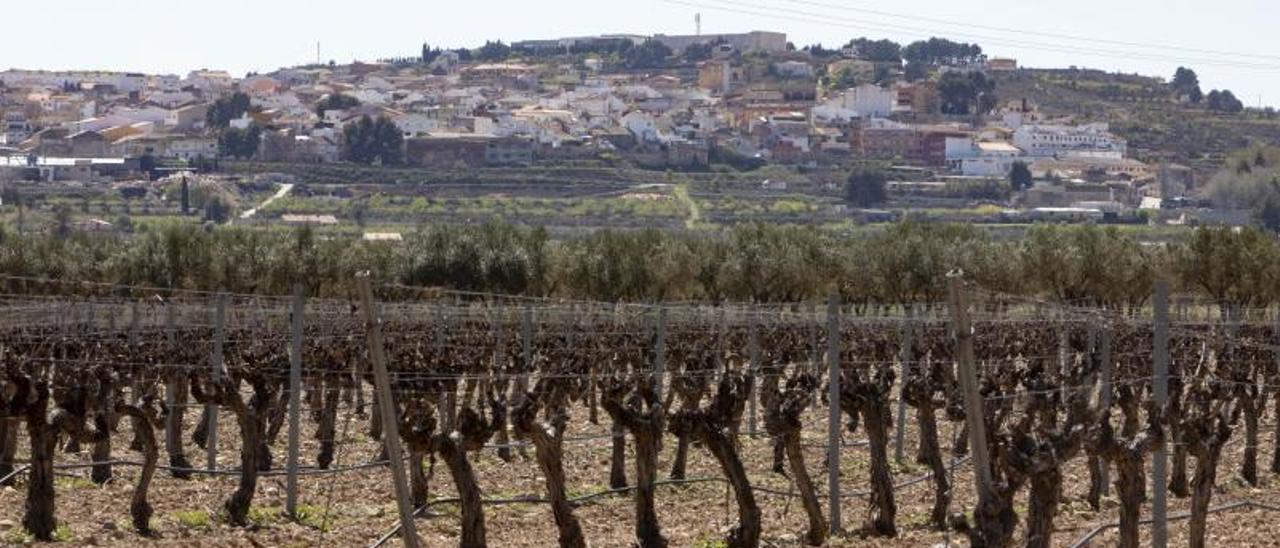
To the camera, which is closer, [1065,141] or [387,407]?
[387,407]

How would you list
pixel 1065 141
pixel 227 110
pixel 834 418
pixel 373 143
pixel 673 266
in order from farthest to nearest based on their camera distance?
pixel 227 110
pixel 1065 141
pixel 373 143
pixel 673 266
pixel 834 418

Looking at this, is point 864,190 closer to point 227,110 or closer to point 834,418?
point 227,110

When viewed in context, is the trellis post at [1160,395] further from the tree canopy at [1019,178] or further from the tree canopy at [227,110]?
the tree canopy at [227,110]

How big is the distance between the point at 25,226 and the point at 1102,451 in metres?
94.8

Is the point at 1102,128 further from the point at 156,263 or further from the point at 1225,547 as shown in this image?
the point at 1225,547

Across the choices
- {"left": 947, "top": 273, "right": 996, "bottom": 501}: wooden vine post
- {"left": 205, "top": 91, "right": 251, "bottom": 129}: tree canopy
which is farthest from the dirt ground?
{"left": 205, "top": 91, "right": 251, "bottom": 129}: tree canopy

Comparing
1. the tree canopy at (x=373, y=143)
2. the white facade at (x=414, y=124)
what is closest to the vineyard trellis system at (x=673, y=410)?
the tree canopy at (x=373, y=143)

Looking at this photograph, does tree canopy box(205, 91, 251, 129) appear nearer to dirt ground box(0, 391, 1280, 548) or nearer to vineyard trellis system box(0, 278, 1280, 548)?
vineyard trellis system box(0, 278, 1280, 548)

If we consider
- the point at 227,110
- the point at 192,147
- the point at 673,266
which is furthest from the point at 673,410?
the point at 227,110

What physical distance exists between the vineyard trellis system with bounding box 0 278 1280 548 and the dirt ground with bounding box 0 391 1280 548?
0.68ft

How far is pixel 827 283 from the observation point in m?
55.4

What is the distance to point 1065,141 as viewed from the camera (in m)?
189

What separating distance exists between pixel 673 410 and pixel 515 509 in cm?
366

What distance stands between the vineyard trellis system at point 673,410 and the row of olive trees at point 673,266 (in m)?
22.4
